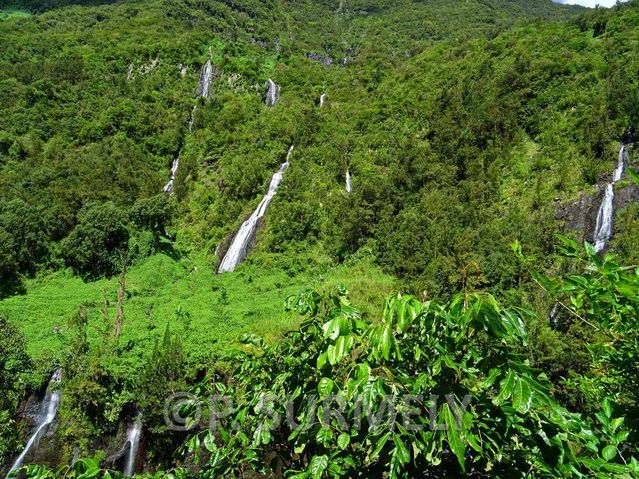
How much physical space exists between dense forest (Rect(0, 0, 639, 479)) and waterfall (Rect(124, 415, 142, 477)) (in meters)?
0.06

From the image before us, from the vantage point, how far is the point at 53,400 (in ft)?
45.6

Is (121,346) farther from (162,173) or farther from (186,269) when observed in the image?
(162,173)

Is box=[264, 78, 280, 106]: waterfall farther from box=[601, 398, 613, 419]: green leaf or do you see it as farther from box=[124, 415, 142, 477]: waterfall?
box=[601, 398, 613, 419]: green leaf

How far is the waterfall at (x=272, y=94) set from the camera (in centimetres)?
4253

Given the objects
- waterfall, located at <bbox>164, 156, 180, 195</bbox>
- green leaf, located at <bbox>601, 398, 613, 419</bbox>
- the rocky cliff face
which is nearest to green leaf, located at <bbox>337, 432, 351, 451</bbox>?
green leaf, located at <bbox>601, 398, 613, 419</bbox>

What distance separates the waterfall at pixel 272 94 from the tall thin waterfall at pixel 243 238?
55.6 feet

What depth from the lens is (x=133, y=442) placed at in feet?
41.9

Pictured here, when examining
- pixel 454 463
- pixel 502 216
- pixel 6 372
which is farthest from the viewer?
pixel 502 216

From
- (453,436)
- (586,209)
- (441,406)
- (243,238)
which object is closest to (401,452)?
(453,436)

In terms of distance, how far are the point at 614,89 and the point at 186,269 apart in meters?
26.6

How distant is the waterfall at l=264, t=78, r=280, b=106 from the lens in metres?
42.5

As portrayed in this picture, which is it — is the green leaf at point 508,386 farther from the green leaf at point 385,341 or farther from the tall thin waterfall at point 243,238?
the tall thin waterfall at point 243,238

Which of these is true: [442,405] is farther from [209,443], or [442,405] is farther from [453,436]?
[209,443]

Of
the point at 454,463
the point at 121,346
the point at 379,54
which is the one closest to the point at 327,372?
the point at 454,463
